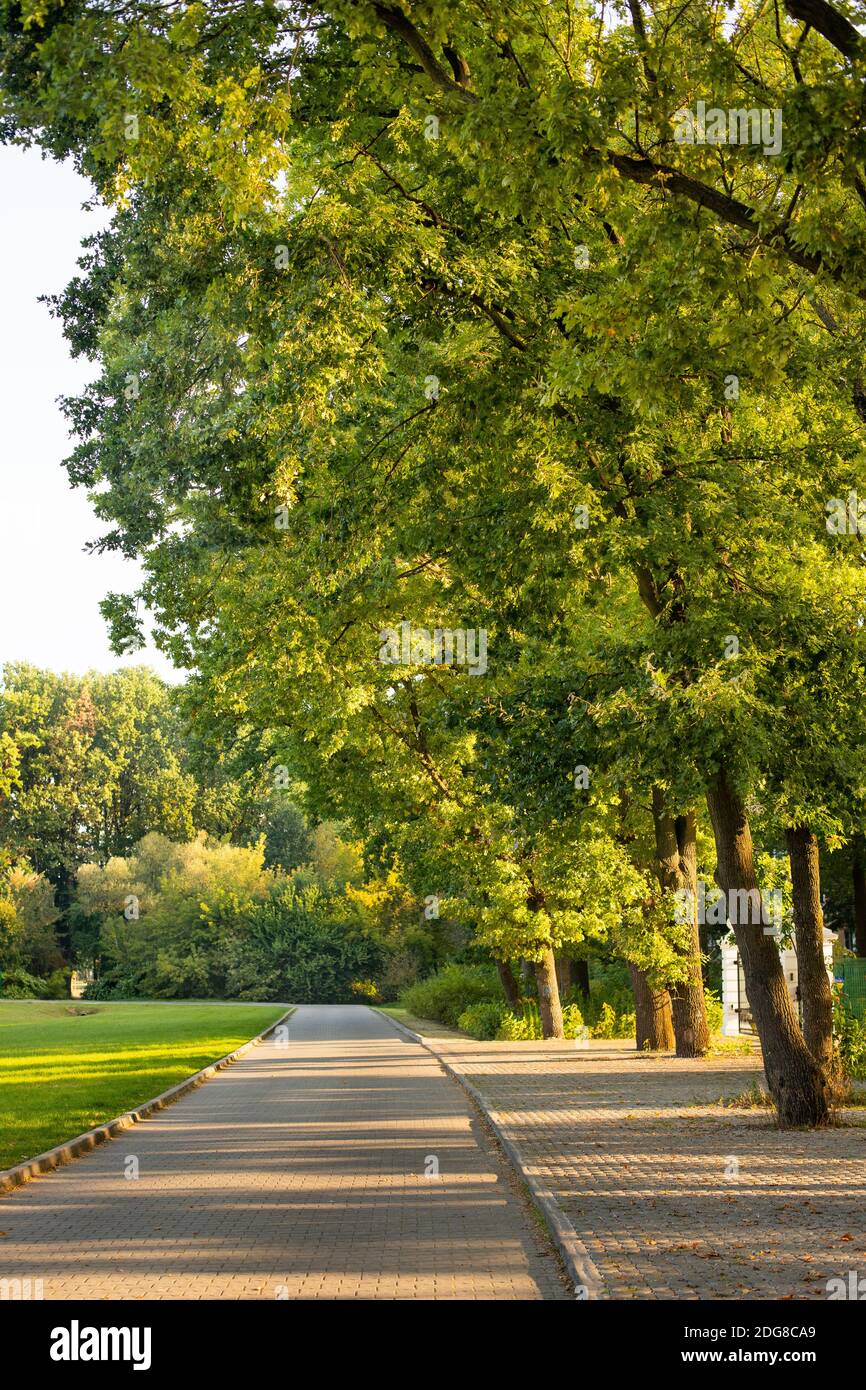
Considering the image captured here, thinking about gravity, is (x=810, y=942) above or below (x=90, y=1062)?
above

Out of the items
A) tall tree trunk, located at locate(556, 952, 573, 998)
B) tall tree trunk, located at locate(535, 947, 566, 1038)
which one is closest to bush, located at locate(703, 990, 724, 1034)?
tall tree trunk, located at locate(535, 947, 566, 1038)

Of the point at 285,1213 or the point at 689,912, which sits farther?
the point at 689,912

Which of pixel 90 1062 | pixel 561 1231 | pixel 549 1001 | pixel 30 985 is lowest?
pixel 30 985

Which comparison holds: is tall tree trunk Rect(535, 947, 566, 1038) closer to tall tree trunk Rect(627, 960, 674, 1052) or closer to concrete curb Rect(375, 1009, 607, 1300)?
tall tree trunk Rect(627, 960, 674, 1052)

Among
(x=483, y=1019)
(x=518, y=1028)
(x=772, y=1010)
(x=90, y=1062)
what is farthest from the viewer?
(x=483, y=1019)

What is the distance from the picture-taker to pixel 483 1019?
132 feet

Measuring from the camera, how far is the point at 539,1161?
13711 millimetres

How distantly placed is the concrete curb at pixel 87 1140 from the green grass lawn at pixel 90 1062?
0.22 m

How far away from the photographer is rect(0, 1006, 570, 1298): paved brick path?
851 centimetres

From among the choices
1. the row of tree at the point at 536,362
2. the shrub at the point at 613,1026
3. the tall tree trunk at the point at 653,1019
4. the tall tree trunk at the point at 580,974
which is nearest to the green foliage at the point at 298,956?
the tall tree trunk at the point at 580,974

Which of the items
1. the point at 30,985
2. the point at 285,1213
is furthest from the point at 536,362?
the point at 30,985

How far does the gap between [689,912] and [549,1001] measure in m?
10.3

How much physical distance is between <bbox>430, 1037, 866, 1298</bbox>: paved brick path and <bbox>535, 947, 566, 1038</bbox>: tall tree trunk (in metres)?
11.4

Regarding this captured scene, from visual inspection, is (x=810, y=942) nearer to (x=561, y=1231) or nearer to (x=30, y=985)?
(x=561, y=1231)
